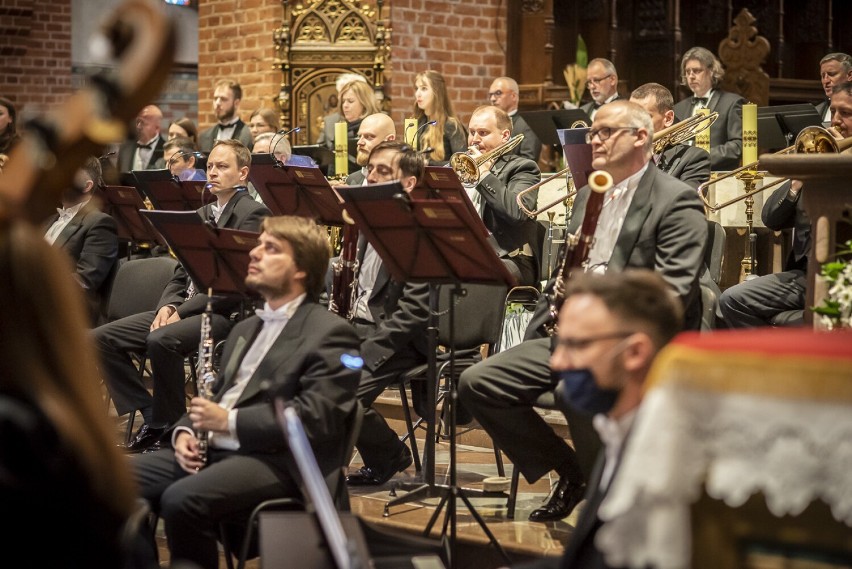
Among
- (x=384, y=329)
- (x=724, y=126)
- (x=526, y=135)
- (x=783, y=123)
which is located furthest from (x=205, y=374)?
(x=724, y=126)

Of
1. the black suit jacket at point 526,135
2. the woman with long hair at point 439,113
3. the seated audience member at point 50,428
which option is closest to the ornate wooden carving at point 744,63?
the black suit jacket at point 526,135

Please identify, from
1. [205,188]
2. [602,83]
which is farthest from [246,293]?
[602,83]

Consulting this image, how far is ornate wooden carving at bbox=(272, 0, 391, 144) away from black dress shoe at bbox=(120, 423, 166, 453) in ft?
14.9

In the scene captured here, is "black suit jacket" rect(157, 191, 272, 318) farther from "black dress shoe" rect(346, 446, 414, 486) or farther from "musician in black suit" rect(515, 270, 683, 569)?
"musician in black suit" rect(515, 270, 683, 569)

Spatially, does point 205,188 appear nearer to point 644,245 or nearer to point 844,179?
point 644,245

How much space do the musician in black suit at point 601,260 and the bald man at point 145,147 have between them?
5905 millimetres

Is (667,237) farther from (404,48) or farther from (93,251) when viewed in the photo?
(404,48)

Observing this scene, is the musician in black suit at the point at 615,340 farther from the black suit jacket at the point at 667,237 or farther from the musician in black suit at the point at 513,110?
the musician in black suit at the point at 513,110

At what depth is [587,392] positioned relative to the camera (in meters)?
2.69

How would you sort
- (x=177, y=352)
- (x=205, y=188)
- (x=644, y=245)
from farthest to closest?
(x=205, y=188)
(x=177, y=352)
(x=644, y=245)

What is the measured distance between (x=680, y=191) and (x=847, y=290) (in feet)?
2.92

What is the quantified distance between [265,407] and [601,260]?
145 cm

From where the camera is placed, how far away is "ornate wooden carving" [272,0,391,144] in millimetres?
10141

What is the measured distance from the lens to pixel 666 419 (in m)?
2.13
